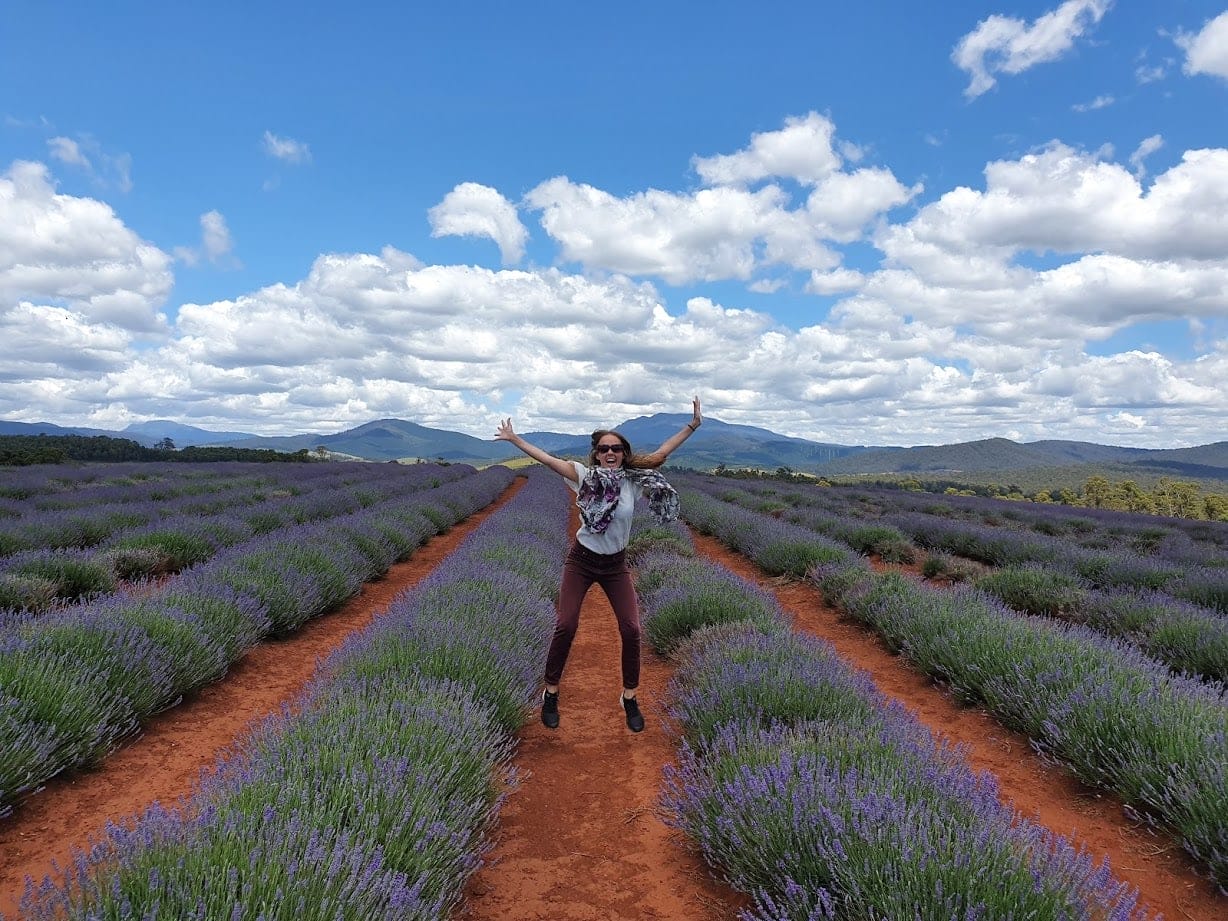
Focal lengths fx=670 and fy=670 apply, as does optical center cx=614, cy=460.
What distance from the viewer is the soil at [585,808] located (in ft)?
8.46

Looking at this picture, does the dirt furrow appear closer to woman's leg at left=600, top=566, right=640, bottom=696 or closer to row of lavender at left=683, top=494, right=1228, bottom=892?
row of lavender at left=683, top=494, right=1228, bottom=892

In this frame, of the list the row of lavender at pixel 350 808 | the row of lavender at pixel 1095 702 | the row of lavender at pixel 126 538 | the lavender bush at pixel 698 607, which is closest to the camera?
the row of lavender at pixel 350 808

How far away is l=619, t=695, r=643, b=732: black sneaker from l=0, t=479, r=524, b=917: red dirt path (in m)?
2.05

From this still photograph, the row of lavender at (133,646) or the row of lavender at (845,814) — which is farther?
the row of lavender at (133,646)

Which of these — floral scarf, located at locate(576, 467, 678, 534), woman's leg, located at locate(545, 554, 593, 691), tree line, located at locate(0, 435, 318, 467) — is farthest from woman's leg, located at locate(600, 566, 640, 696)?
tree line, located at locate(0, 435, 318, 467)

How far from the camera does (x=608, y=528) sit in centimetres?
409

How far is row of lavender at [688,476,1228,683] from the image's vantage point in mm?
5254

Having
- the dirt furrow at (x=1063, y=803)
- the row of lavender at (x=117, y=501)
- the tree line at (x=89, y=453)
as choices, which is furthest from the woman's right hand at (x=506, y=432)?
the tree line at (x=89, y=453)

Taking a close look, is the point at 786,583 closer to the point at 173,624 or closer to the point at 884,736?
the point at 884,736

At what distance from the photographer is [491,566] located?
6609mm

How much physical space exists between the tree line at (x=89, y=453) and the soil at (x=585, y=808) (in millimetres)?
30377

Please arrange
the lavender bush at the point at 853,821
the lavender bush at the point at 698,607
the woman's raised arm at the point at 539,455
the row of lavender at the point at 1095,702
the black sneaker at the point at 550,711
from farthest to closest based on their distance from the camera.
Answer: the lavender bush at the point at 698,607 < the black sneaker at the point at 550,711 < the woman's raised arm at the point at 539,455 < the row of lavender at the point at 1095,702 < the lavender bush at the point at 853,821

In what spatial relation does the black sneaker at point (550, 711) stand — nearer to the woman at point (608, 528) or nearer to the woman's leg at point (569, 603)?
the woman at point (608, 528)

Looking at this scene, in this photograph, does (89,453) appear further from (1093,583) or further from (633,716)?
(1093,583)
